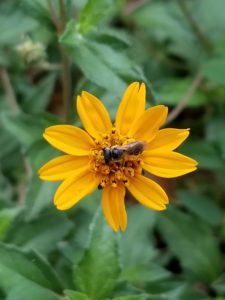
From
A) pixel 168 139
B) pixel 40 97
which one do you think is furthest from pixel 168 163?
pixel 40 97

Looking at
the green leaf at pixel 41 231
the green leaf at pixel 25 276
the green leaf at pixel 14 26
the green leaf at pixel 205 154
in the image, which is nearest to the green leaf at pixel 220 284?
the green leaf at pixel 205 154

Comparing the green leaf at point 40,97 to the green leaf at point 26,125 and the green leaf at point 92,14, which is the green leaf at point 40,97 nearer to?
the green leaf at point 26,125

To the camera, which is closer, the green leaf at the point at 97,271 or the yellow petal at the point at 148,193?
the yellow petal at the point at 148,193

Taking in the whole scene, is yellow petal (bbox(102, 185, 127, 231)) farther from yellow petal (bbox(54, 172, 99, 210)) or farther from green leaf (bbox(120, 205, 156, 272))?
green leaf (bbox(120, 205, 156, 272))

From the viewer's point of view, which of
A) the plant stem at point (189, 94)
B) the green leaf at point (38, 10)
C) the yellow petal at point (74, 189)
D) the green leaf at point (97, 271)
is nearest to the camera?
the yellow petal at point (74, 189)

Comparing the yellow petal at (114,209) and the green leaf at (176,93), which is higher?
the yellow petal at (114,209)

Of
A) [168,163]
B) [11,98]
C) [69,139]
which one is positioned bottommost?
[11,98]

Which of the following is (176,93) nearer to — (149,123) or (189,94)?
(189,94)

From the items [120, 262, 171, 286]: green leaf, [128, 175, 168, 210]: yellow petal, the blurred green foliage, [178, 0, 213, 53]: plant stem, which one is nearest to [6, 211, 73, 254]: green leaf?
the blurred green foliage
